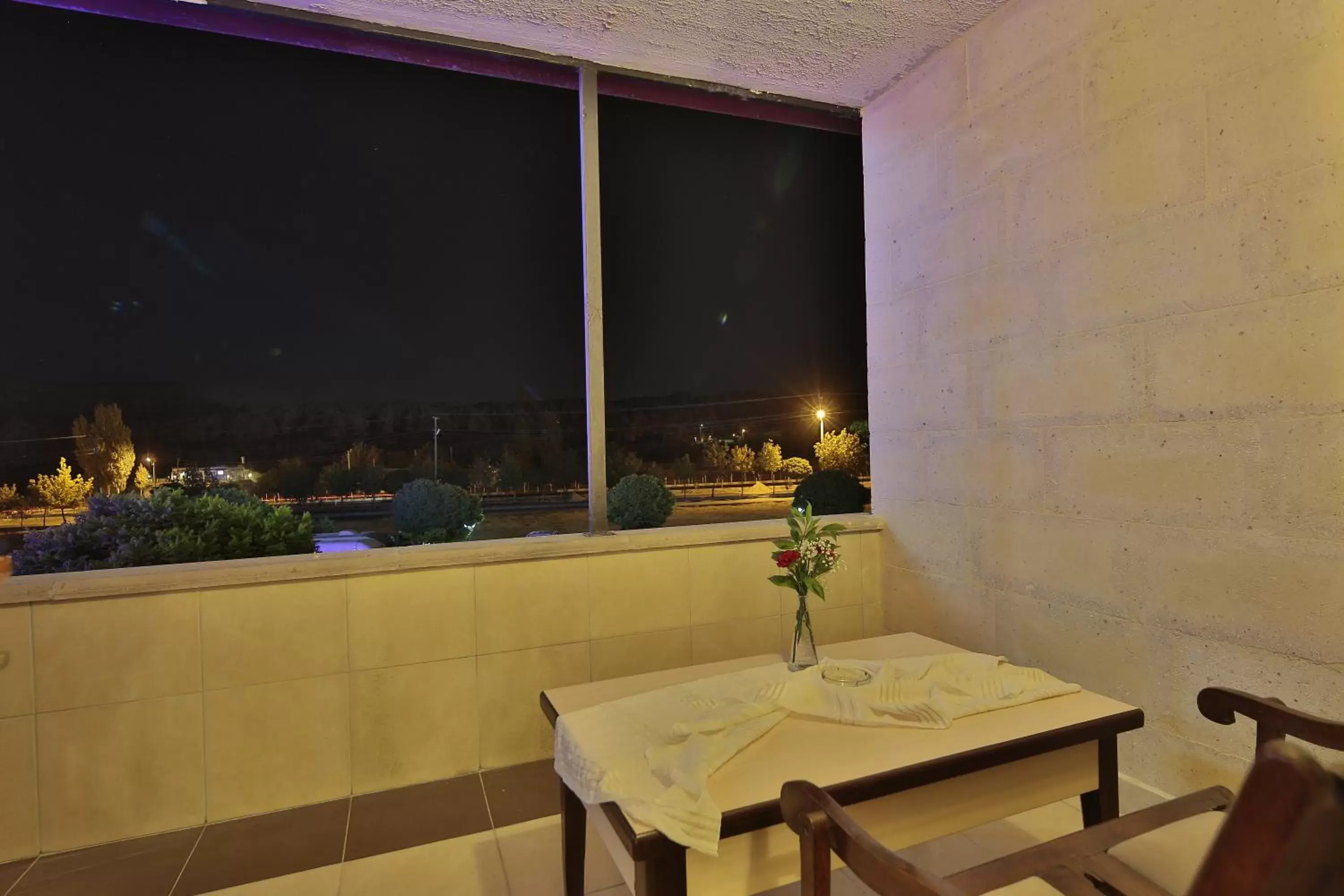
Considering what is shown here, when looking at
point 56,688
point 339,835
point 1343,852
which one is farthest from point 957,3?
point 56,688

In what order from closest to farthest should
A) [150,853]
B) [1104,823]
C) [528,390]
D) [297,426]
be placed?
[1104,823] < [150,853] < [297,426] < [528,390]

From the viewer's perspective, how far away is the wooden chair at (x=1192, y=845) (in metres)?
0.44

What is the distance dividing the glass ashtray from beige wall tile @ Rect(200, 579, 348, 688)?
1.73 meters

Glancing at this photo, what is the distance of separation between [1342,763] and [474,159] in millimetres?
7053

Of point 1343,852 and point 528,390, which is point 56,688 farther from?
point 528,390

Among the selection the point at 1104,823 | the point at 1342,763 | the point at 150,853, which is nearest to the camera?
the point at 1342,763

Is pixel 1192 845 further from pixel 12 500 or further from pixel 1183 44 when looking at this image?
pixel 12 500

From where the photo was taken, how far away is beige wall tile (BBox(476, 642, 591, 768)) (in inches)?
100

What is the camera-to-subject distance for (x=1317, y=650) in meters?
1.70

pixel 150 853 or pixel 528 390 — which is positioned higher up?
pixel 528 390

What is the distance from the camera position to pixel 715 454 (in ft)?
26.0

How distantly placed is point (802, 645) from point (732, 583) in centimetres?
105

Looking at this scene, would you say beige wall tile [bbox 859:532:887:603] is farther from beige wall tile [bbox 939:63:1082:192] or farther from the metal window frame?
beige wall tile [bbox 939:63:1082:192]

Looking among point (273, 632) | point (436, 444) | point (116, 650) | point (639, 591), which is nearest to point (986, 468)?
point (639, 591)
